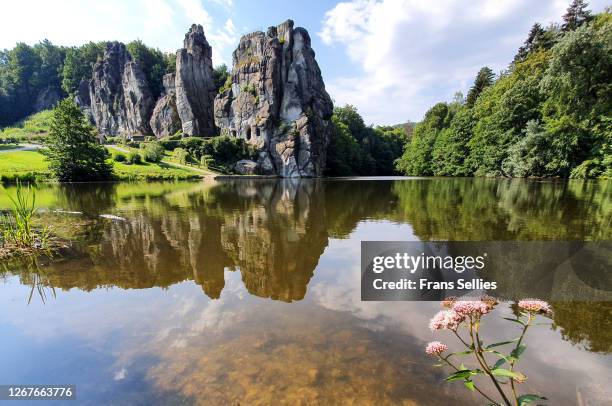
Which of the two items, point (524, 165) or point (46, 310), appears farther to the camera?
point (524, 165)

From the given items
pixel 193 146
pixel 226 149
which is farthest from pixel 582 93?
pixel 193 146

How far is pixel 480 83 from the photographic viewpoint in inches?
3061

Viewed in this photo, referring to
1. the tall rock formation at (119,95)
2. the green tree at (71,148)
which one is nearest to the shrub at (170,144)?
the tall rock formation at (119,95)

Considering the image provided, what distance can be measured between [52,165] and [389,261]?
51.5 m

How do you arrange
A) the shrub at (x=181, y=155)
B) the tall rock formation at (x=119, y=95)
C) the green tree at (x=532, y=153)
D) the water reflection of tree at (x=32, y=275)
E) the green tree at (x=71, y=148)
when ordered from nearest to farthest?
the water reflection of tree at (x=32, y=275), the green tree at (x=71, y=148), the green tree at (x=532, y=153), the shrub at (x=181, y=155), the tall rock formation at (x=119, y=95)

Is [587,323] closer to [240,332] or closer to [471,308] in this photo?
[471,308]

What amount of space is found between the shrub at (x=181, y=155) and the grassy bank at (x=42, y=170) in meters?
5.81

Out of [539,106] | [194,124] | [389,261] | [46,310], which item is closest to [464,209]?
[389,261]

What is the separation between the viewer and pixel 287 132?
7600 cm

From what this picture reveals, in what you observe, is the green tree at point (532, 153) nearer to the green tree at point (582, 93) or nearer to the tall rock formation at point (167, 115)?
the green tree at point (582, 93)

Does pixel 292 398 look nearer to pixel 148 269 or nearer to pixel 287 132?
pixel 148 269

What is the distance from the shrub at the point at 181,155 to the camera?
6678 centimetres

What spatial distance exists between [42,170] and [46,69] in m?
124

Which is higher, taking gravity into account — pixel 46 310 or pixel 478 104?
pixel 478 104
